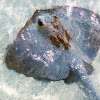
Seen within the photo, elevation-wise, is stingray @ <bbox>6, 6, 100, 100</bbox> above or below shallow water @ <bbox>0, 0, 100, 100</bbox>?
above

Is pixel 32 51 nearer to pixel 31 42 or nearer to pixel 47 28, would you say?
pixel 31 42

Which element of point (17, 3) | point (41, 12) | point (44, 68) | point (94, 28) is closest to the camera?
point (44, 68)

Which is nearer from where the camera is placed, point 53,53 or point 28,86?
point 53,53

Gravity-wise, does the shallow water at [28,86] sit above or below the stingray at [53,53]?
below

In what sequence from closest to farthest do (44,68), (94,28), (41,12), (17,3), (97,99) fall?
(97,99) < (44,68) < (94,28) < (41,12) < (17,3)

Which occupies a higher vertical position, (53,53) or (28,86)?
(53,53)

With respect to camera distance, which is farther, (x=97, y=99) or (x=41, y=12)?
(x=41, y=12)

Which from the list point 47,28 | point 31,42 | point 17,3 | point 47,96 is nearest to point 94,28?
point 47,28

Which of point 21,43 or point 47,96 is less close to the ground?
point 21,43
